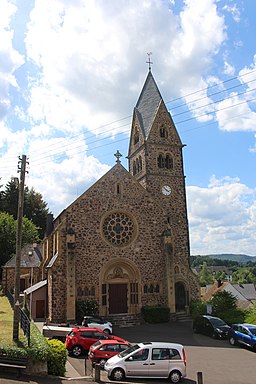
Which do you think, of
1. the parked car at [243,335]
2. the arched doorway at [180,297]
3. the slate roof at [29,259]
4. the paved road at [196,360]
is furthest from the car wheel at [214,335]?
the slate roof at [29,259]

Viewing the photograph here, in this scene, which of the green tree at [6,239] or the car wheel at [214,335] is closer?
the car wheel at [214,335]

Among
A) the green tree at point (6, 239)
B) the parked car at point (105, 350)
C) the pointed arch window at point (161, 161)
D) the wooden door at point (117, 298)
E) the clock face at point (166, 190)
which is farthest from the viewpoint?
the green tree at point (6, 239)

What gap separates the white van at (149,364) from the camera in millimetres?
14633

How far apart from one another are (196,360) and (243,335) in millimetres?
4725

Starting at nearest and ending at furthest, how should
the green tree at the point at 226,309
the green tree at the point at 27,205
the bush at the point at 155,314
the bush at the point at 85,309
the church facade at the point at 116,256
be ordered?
the bush at the point at 85,309
the green tree at the point at 226,309
the church facade at the point at 116,256
the bush at the point at 155,314
the green tree at the point at 27,205

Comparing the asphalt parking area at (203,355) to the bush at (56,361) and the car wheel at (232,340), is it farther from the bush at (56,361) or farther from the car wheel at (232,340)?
the bush at (56,361)

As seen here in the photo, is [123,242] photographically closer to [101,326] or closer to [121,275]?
[121,275]

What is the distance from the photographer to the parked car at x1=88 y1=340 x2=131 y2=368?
16469 millimetres

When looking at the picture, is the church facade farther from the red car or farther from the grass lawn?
the red car

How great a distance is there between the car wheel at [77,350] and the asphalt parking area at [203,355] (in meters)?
0.36

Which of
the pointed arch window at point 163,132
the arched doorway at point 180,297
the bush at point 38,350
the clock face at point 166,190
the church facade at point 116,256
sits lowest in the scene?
the bush at point 38,350

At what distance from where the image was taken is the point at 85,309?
27469 millimetres

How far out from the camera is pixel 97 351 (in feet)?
54.5

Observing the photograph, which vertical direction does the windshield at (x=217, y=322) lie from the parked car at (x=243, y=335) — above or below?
above
